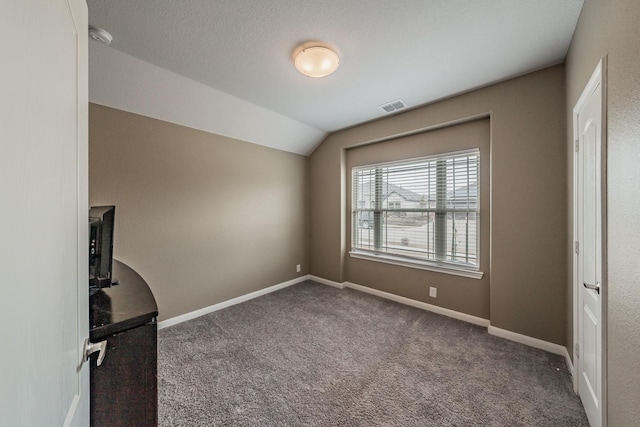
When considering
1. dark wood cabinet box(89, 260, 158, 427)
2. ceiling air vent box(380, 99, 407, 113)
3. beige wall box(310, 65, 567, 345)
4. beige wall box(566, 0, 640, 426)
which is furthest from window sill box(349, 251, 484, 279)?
dark wood cabinet box(89, 260, 158, 427)

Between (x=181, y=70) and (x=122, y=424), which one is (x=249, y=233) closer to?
(x=181, y=70)

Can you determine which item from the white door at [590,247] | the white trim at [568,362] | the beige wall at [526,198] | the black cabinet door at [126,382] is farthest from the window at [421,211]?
the black cabinet door at [126,382]

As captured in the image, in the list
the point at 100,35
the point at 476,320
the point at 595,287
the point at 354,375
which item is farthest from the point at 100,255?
the point at 476,320

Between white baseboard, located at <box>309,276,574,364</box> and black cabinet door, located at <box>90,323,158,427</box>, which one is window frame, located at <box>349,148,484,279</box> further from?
black cabinet door, located at <box>90,323,158,427</box>

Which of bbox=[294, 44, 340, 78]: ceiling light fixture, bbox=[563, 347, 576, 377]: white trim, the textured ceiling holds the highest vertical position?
the textured ceiling

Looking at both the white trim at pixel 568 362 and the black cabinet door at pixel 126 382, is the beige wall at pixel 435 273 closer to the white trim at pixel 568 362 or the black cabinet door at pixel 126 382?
the white trim at pixel 568 362

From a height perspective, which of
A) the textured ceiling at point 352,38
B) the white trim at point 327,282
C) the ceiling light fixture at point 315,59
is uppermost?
the textured ceiling at point 352,38

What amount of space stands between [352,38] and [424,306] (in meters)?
3.13

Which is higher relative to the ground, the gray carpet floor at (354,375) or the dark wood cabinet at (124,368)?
the dark wood cabinet at (124,368)

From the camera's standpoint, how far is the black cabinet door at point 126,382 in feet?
Answer: 3.03

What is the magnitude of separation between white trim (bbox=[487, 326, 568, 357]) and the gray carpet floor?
69 mm

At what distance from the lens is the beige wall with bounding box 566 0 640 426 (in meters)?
0.99

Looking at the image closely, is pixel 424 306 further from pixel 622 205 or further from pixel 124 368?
pixel 124 368

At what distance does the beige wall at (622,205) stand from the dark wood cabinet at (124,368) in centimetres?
193
